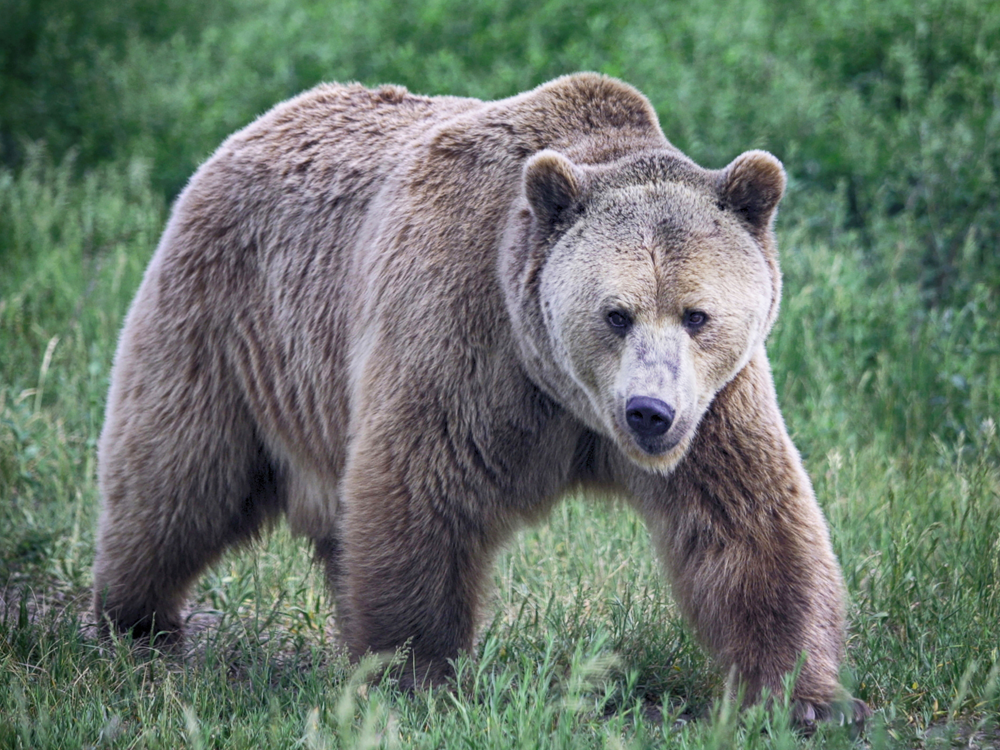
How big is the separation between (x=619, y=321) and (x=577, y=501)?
1700 mm

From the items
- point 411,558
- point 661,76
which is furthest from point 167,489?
point 661,76

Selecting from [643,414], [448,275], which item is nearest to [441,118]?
[448,275]

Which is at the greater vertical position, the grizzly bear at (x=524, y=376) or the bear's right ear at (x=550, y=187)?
the bear's right ear at (x=550, y=187)

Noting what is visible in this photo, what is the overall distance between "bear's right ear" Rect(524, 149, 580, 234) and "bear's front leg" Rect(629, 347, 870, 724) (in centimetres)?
75

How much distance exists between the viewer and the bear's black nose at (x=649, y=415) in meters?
3.17

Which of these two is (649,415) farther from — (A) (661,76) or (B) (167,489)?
(A) (661,76)

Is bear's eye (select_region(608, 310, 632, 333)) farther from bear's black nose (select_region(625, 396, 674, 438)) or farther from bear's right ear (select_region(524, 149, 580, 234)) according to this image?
bear's right ear (select_region(524, 149, 580, 234))

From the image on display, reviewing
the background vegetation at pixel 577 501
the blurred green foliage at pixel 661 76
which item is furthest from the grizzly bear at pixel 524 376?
the blurred green foliage at pixel 661 76

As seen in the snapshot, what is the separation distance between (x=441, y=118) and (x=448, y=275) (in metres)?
0.89

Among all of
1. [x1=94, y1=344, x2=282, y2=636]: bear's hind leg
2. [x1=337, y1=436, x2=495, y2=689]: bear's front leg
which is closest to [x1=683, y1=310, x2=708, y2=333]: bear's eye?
[x1=337, y1=436, x2=495, y2=689]: bear's front leg

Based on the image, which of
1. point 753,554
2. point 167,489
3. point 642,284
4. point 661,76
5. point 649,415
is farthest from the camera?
point 661,76

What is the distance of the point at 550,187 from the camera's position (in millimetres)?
3541

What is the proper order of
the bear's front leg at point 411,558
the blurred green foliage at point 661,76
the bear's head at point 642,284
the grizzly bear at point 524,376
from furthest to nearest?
the blurred green foliage at point 661,76 → the bear's front leg at point 411,558 → the grizzly bear at point 524,376 → the bear's head at point 642,284

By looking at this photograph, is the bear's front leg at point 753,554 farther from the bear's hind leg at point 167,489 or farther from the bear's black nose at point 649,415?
the bear's hind leg at point 167,489
